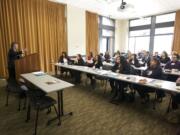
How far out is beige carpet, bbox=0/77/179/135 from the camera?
2.27 m

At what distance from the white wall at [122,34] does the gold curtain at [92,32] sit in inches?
94.5

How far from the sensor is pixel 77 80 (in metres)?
5.26

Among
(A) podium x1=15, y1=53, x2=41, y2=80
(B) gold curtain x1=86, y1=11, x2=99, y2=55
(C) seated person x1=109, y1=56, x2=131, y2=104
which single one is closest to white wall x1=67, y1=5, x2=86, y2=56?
(B) gold curtain x1=86, y1=11, x2=99, y2=55

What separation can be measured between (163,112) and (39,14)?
587cm

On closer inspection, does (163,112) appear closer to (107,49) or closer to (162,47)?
(162,47)

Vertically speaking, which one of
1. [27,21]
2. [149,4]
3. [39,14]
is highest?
[149,4]

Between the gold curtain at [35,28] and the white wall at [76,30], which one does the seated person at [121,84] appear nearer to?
the gold curtain at [35,28]

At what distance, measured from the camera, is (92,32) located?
26.5 feet

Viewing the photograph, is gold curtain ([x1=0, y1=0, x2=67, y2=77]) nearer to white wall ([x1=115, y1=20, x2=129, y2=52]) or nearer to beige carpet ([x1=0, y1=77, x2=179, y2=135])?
beige carpet ([x1=0, y1=77, x2=179, y2=135])

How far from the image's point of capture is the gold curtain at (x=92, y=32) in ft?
25.5

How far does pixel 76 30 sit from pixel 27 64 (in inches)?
167

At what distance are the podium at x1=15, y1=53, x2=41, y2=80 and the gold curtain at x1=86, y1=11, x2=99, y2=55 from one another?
456 centimetres

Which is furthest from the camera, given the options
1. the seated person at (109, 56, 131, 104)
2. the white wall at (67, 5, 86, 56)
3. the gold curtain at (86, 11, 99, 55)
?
the gold curtain at (86, 11, 99, 55)

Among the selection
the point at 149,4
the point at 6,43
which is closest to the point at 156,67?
the point at 149,4
